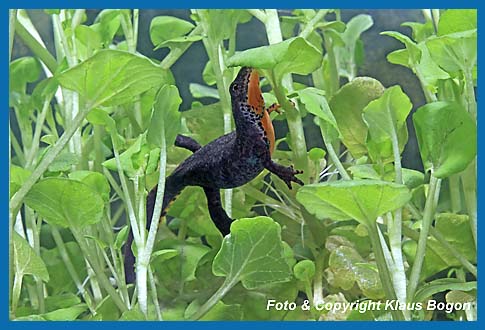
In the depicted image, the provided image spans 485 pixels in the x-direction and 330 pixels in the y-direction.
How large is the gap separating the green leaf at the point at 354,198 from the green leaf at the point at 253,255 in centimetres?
6

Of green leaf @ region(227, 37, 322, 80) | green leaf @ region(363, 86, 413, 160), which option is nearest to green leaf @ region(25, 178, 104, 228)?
green leaf @ region(227, 37, 322, 80)

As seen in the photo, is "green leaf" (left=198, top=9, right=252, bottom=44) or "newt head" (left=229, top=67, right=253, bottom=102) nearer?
"newt head" (left=229, top=67, right=253, bottom=102)

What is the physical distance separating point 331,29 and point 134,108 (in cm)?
36

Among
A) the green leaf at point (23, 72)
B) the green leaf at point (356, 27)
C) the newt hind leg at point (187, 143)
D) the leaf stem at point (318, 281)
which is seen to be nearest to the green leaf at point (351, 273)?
the leaf stem at point (318, 281)

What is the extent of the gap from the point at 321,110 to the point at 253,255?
0.62ft

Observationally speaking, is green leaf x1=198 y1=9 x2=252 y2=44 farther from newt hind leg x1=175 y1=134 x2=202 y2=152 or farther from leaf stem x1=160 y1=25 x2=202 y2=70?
newt hind leg x1=175 y1=134 x2=202 y2=152

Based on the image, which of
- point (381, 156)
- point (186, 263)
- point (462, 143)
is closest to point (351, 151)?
point (381, 156)

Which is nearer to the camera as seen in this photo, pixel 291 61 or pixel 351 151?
pixel 291 61

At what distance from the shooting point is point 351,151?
80cm

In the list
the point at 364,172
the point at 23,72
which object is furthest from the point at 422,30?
the point at 23,72

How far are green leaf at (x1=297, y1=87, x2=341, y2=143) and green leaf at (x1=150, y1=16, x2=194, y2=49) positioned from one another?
305mm

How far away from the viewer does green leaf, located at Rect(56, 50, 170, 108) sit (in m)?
0.65

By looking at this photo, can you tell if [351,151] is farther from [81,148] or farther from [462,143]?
[81,148]

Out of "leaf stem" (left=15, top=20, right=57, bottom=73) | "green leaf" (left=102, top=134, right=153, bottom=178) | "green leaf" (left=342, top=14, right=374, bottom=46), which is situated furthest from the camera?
"green leaf" (left=342, top=14, right=374, bottom=46)
